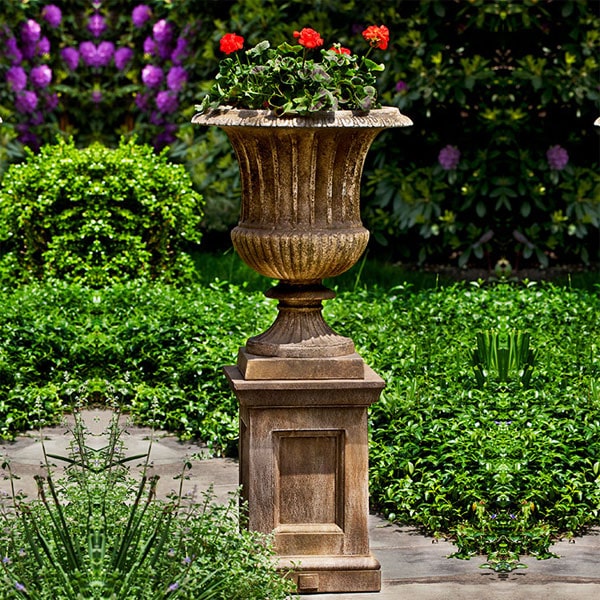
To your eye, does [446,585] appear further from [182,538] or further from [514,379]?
[514,379]

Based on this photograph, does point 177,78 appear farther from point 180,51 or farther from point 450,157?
point 450,157

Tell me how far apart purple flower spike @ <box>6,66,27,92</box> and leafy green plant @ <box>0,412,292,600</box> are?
7.69 m

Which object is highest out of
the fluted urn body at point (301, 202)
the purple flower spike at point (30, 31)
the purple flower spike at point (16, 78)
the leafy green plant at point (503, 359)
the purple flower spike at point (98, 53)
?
the purple flower spike at point (30, 31)

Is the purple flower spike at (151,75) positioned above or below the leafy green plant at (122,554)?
above

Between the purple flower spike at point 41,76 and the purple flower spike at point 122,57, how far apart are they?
0.73 m

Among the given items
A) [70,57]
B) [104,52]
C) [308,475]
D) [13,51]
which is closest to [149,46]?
[104,52]

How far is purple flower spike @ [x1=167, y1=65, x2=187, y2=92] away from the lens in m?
11.4

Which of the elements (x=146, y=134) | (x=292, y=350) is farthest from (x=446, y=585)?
(x=146, y=134)

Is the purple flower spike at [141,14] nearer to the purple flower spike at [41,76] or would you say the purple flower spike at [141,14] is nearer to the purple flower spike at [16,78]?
the purple flower spike at [41,76]

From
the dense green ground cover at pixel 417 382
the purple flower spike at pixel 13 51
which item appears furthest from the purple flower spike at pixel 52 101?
the dense green ground cover at pixel 417 382

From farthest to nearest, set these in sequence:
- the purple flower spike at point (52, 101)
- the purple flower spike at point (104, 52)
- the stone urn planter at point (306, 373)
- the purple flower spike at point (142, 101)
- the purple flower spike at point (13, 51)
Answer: the purple flower spike at point (142, 101)
the purple flower spike at point (52, 101)
the purple flower spike at point (13, 51)
the purple flower spike at point (104, 52)
the stone urn planter at point (306, 373)

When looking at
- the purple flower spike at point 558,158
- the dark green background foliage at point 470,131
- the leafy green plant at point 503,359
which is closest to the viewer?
the leafy green plant at point 503,359

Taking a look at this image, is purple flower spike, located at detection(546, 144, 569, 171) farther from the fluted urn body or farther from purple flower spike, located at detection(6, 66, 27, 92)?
the fluted urn body

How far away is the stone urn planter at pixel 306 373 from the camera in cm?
427
